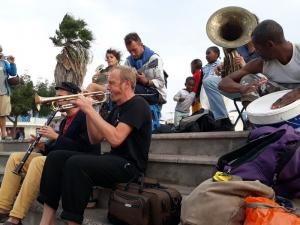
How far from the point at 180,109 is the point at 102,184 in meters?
4.57

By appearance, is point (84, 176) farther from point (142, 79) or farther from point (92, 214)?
Result: point (142, 79)

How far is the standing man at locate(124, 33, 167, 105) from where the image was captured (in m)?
5.54

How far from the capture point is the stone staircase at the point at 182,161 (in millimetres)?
3883

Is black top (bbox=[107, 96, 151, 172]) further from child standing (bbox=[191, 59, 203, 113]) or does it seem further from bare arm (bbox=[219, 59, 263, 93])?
child standing (bbox=[191, 59, 203, 113])

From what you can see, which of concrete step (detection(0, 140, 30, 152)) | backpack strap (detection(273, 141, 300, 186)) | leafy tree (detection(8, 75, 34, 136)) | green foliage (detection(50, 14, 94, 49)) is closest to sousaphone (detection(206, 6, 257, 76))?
backpack strap (detection(273, 141, 300, 186))

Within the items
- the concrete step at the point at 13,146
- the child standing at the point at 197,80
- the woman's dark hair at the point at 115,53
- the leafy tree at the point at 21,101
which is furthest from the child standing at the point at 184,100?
the leafy tree at the point at 21,101

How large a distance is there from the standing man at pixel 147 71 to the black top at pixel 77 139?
1.29 meters

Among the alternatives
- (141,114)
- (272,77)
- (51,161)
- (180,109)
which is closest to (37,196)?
(51,161)

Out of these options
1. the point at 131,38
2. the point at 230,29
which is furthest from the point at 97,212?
the point at 230,29

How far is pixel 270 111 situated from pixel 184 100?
473 cm

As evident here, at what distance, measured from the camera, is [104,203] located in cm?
429

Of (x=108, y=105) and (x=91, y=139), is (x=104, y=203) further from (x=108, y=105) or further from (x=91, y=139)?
(x=108, y=105)

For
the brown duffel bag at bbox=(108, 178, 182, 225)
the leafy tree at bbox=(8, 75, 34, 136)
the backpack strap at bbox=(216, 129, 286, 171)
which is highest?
the backpack strap at bbox=(216, 129, 286, 171)

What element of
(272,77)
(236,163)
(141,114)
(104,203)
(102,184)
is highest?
(272,77)
